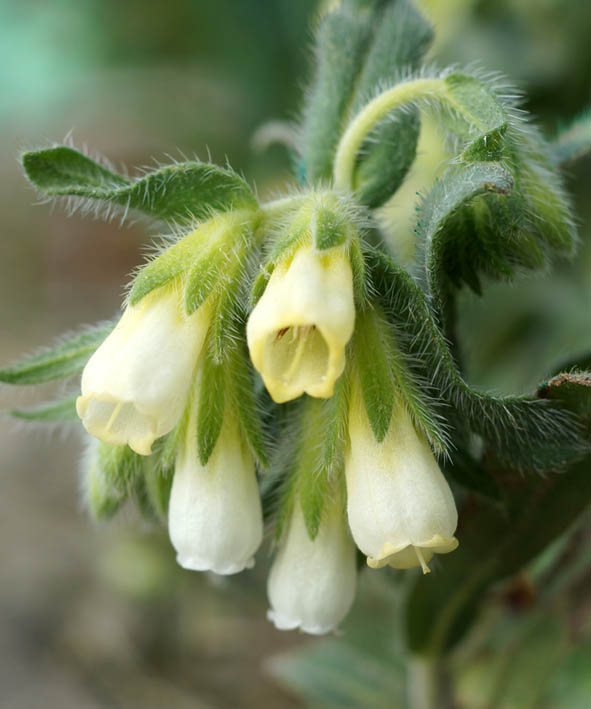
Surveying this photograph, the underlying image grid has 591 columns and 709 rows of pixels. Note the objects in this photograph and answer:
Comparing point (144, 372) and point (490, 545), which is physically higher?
point (144, 372)

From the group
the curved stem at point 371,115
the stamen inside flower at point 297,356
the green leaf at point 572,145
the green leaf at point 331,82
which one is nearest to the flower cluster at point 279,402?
the stamen inside flower at point 297,356

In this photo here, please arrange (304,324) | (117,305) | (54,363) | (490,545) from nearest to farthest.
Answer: (304,324) → (54,363) → (490,545) → (117,305)

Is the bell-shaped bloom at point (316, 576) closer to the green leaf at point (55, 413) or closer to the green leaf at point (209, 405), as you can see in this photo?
the green leaf at point (209, 405)

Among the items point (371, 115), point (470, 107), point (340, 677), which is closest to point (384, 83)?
point (371, 115)

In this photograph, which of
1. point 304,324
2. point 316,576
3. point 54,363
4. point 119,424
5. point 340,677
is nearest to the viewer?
point 304,324

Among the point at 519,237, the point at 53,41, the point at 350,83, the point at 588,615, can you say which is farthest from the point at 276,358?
the point at 53,41

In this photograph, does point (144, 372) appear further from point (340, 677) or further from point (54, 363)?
point (340, 677)
